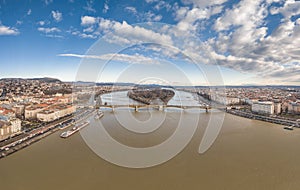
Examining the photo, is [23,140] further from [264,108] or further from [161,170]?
[264,108]

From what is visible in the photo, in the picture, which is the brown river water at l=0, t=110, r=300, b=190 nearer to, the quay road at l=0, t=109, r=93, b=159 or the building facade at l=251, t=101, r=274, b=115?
the quay road at l=0, t=109, r=93, b=159

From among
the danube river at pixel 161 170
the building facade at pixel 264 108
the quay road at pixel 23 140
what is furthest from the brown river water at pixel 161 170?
the building facade at pixel 264 108

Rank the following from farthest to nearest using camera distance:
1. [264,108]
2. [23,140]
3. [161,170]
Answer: [264,108]
[23,140]
[161,170]

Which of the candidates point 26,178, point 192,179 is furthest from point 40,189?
point 192,179

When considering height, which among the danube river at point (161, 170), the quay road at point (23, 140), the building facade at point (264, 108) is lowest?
the danube river at point (161, 170)

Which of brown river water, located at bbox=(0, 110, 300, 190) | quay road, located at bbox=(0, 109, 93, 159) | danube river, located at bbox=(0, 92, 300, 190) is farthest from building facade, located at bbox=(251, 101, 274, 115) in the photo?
quay road, located at bbox=(0, 109, 93, 159)

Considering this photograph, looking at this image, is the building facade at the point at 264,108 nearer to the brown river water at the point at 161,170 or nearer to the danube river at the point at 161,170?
the brown river water at the point at 161,170

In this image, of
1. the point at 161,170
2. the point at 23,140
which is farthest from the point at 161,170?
the point at 23,140

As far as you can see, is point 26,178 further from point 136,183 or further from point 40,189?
point 136,183

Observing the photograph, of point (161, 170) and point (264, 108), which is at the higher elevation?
point (264, 108)
